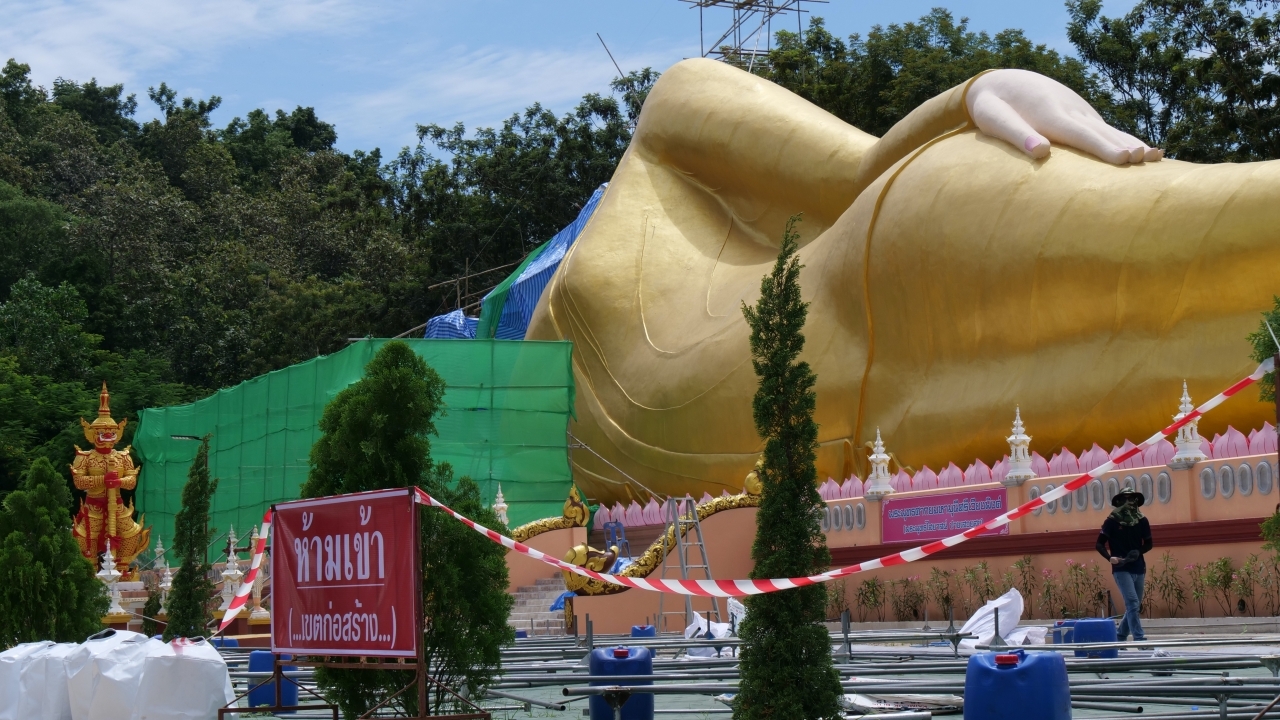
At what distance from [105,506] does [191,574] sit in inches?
554

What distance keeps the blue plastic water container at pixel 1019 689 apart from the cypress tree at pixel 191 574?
7636mm

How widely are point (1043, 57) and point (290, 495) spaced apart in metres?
18.2

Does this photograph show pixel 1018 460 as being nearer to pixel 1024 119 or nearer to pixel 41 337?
pixel 1024 119

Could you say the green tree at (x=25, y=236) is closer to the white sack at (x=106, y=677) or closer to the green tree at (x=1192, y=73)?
the green tree at (x=1192, y=73)

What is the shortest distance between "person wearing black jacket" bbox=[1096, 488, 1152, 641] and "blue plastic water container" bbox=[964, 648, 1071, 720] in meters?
4.20

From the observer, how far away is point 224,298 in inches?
1660

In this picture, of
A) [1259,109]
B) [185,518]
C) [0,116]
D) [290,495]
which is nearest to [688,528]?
[185,518]

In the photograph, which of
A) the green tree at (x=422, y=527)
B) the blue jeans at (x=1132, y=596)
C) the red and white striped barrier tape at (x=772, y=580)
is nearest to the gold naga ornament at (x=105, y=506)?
the blue jeans at (x=1132, y=596)

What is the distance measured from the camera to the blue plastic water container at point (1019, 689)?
5.46 metres

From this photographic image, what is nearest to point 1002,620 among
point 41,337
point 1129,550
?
point 1129,550

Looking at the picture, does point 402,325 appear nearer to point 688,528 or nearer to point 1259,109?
point 1259,109

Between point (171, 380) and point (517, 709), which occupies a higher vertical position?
point (171, 380)

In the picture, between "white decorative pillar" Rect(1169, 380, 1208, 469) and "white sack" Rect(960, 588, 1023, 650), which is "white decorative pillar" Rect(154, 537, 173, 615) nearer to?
"white sack" Rect(960, 588, 1023, 650)

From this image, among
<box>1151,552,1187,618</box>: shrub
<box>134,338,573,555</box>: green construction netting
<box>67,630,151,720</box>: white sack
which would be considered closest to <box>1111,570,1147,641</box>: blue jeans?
<box>1151,552,1187,618</box>: shrub
